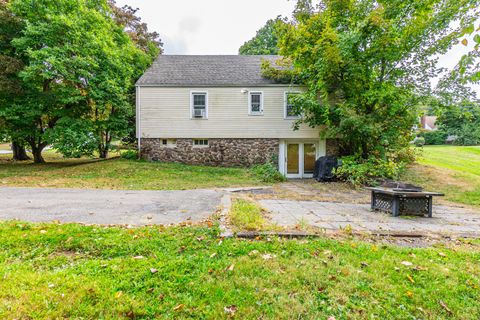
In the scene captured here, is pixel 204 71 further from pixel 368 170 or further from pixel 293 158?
pixel 368 170

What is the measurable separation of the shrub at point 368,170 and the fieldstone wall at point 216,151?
14.1 ft

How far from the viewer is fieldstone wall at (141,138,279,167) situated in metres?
14.1

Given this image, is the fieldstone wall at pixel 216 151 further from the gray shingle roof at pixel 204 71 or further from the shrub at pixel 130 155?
the gray shingle roof at pixel 204 71

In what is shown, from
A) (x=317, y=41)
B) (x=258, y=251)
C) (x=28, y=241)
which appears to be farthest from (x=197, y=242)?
(x=317, y=41)

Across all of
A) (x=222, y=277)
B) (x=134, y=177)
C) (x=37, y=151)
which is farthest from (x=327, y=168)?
(x=37, y=151)

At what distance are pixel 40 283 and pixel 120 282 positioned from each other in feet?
2.54

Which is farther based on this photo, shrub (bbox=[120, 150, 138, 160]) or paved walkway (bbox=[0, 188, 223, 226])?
shrub (bbox=[120, 150, 138, 160])

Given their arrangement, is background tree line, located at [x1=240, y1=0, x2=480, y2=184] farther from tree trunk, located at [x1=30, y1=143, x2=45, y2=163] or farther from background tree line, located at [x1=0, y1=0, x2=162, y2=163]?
tree trunk, located at [x1=30, y1=143, x2=45, y2=163]

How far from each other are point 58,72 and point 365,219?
14285mm

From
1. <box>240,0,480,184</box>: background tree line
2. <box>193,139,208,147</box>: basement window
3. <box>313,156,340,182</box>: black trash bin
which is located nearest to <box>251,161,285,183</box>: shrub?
<box>313,156,340,182</box>: black trash bin

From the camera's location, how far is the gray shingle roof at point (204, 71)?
13938 mm

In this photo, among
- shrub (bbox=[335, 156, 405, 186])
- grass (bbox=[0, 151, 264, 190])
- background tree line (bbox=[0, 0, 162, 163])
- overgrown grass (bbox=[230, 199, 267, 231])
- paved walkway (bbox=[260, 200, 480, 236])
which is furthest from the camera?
background tree line (bbox=[0, 0, 162, 163])

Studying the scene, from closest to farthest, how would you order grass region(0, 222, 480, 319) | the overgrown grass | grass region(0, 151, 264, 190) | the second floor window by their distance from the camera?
grass region(0, 222, 480, 319), the overgrown grass, grass region(0, 151, 264, 190), the second floor window

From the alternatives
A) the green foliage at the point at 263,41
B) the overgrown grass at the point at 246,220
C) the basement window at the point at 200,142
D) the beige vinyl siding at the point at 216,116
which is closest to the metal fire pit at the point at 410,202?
the overgrown grass at the point at 246,220
